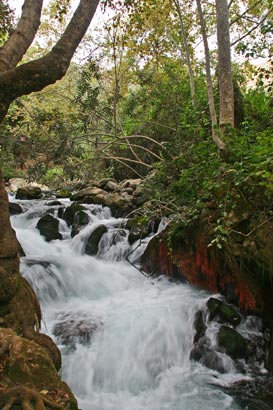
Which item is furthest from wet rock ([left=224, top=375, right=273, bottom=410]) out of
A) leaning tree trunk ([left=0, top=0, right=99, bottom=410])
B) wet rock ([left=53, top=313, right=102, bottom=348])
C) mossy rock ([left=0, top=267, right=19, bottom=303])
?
mossy rock ([left=0, top=267, right=19, bottom=303])

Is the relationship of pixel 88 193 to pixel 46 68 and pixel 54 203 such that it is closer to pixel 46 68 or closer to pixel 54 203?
pixel 54 203

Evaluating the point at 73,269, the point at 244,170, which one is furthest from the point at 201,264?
the point at 73,269

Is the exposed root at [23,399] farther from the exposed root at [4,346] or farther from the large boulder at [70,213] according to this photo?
the large boulder at [70,213]

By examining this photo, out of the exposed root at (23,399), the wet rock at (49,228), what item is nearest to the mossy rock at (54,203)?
the wet rock at (49,228)

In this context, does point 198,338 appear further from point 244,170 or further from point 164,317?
point 244,170

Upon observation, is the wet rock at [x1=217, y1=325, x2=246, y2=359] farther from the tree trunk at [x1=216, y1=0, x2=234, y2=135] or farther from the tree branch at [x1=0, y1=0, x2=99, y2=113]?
the tree branch at [x1=0, y1=0, x2=99, y2=113]

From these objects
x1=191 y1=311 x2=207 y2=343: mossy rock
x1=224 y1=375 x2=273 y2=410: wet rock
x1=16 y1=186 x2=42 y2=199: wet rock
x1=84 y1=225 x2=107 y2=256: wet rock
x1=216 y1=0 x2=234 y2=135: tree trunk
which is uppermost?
x1=216 y1=0 x2=234 y2=135: tree trunk

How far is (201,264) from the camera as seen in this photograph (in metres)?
5.41

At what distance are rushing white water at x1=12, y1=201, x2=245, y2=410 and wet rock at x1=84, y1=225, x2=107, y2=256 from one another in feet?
0.77

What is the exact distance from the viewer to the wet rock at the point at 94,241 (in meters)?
7.85

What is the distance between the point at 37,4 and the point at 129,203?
688cm

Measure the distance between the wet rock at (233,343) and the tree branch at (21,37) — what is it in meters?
4.37

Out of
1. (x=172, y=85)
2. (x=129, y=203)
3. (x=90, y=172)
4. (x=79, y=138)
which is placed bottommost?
(x=129, y=203)

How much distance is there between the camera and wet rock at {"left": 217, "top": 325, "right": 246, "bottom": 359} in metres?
4.35
